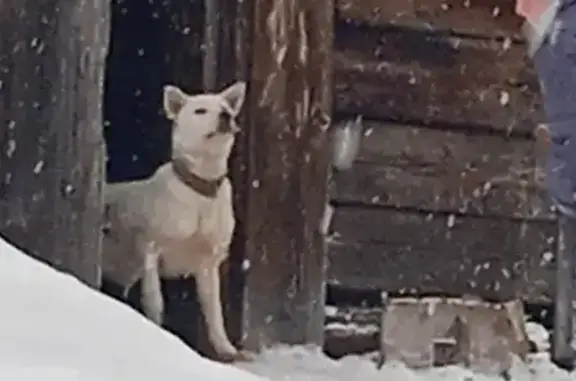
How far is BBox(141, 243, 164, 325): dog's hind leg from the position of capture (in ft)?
14.2

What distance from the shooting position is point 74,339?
155 cm

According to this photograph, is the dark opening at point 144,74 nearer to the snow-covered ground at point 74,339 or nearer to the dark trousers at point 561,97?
the dark trousers at point 561,97

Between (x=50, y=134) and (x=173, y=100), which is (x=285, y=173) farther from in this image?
(x=50, y=134)

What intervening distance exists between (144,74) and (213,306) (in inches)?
54.7

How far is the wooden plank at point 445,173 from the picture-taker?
4.64 m

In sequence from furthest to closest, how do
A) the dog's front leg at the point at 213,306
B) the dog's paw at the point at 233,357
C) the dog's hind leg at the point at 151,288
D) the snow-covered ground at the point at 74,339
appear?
the dog's hind leg at the point at 151,288, the dog's front leg at the point at 213,306, the dog's paw at the point at 233,357, the snow-covered ground at the point at 74,339

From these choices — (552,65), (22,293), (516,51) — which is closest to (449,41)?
(516,51)

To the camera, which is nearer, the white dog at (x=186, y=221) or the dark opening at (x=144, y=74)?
the white dog at (x=186, y=221)

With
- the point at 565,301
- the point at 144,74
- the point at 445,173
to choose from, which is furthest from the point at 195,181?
the point at 565,301

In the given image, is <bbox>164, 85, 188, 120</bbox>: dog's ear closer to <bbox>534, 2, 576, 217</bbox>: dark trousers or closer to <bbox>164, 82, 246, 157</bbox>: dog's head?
<bbox>164, 82, 246, 157</bbox>: dog's head

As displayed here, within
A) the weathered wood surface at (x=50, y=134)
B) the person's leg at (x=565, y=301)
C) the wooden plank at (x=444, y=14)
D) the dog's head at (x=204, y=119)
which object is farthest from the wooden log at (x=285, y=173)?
the weathered wood surface at (x=50, y=134)

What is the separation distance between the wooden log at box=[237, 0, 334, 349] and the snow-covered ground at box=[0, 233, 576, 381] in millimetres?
2560

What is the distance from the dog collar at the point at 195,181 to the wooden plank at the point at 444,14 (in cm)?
65

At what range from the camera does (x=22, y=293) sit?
1.65 metres
